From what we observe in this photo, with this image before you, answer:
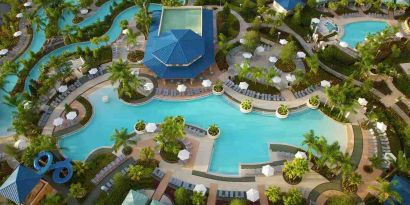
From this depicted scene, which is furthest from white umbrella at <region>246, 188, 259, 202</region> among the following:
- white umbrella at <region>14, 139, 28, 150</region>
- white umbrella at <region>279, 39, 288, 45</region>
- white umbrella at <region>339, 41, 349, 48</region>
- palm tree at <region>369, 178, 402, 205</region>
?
white umbrella at <region>339, 41, 349, 48</region>

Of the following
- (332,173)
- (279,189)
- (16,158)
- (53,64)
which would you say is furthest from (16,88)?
(332,173)

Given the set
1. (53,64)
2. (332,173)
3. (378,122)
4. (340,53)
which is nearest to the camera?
(332,173)

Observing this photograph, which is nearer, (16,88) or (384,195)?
(384,195)

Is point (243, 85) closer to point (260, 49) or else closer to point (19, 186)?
point (260, 49)

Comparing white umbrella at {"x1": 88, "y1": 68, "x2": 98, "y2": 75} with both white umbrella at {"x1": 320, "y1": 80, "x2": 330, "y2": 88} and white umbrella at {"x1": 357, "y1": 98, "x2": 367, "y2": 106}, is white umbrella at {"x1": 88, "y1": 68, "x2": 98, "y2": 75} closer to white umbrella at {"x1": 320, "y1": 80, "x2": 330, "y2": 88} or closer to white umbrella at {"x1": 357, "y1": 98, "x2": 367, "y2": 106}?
white umbrella at {"x1": 320, "y1": 80, "x2": 330, "y2": 88}

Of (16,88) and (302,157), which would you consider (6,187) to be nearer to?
(16,88)

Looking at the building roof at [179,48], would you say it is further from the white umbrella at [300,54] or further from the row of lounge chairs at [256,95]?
the white umbrella at [300,54]

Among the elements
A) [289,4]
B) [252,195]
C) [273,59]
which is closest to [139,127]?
[252,195]
